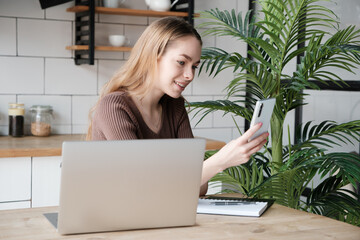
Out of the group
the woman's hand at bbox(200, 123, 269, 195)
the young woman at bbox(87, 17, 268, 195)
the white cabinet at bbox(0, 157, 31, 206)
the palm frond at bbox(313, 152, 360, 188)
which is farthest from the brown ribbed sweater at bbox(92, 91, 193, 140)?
the white cabinet at bbox(0, 157, 31, 206)

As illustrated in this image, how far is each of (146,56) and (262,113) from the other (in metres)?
0.66

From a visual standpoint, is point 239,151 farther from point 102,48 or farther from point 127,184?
point 102,48

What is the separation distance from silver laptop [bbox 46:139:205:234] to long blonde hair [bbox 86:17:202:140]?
28.0 inches

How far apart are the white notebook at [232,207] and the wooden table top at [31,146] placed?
140cm

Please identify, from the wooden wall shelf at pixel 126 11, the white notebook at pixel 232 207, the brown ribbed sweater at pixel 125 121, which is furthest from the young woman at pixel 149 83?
the wooden wall shelf at pixel 126 11

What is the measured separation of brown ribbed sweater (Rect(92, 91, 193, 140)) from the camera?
1962 millimetres

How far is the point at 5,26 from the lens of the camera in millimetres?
3469

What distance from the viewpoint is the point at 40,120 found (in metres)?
3.49

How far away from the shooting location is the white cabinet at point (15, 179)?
9.67ft

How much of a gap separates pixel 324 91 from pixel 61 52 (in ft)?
5.94

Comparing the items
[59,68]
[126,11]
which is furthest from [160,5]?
[59,68]

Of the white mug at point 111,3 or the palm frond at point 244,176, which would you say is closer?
the palm frond at point 244,176

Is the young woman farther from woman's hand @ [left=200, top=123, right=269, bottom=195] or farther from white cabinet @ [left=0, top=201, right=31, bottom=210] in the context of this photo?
white cabinet @ [left=0, top=201, right=31, bottom=210]

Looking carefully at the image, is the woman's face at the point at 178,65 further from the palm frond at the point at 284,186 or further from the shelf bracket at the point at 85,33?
the shelf bracket at the point at 85,33
